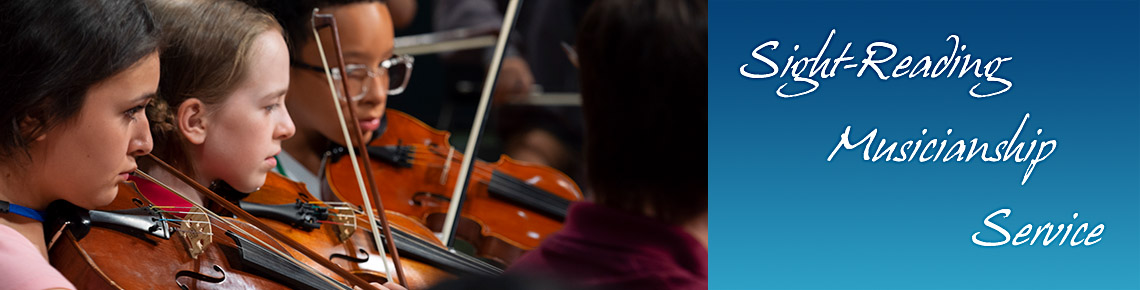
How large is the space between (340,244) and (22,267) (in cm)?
27

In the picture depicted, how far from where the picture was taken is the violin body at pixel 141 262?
62 centimetres

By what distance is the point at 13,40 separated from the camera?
23.4 inches

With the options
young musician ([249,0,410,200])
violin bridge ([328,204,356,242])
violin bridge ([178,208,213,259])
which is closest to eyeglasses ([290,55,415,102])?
young musician ([249,0,410,200])

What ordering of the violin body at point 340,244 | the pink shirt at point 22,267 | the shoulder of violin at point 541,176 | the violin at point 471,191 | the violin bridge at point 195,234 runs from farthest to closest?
the shoulder of violin at point 541,176
the violin at point 471,191
the violin body at point 340,244
the violin bridge at point 195,234
the pink shirt at point 22,267

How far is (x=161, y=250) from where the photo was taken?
0.66 metres

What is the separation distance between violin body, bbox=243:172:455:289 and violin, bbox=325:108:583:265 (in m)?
0.09

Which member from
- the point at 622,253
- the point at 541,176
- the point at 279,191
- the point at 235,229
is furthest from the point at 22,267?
the point at 541,176

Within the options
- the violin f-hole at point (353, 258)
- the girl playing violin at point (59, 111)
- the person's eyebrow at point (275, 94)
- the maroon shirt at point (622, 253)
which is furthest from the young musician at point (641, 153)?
the girl playing violin at point (59, 111)

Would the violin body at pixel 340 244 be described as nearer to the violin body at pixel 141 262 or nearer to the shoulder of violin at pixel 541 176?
the violin body at pixel 141 262

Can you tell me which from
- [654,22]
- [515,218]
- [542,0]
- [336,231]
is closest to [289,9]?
[336,231]

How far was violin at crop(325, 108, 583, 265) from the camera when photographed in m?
1.05

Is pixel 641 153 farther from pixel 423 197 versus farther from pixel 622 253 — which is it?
pixel 423 197

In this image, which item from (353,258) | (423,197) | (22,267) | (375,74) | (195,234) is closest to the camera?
(22,267)

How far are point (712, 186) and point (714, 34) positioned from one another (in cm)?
13
